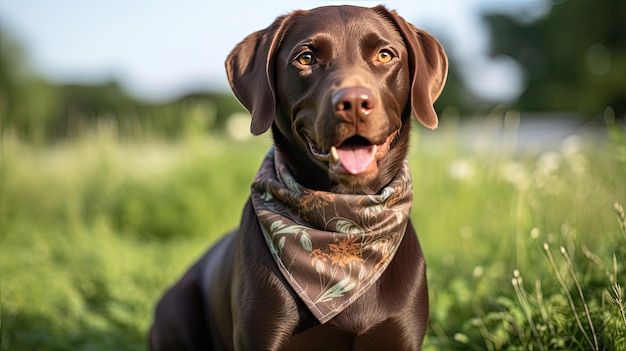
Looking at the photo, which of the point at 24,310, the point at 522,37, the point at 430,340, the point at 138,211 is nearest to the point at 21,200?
the point at 138,211

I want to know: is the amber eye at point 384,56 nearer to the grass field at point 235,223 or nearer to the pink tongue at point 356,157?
the pink tongue at point 356,157

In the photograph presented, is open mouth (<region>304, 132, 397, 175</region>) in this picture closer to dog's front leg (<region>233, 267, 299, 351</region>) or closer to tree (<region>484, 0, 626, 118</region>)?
dog's front leg (<region>233, 267, 299, 351</region>)

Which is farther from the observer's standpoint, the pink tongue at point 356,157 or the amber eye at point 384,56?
the amber eye at point 384,56

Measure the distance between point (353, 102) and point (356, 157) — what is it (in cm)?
28

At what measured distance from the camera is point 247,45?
2.67 meters

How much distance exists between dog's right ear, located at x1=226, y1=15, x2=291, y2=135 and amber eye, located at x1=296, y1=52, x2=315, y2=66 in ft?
0.48

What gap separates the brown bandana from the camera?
99.7 inches

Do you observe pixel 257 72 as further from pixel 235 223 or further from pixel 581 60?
pixel 581 60

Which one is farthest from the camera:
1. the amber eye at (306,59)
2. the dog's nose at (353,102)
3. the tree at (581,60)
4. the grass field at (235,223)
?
the tree at (581,60)

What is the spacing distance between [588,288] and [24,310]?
136 inches

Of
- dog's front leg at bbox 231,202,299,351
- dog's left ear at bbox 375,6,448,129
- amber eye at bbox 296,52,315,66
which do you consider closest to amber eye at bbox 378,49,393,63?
dog's left ear at bbox 375,6,448,129

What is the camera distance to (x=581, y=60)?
30906 mm

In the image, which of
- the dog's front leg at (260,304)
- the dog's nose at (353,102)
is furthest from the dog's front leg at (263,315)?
the dog's nose at (353,102)

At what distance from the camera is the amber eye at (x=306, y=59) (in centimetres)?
247
